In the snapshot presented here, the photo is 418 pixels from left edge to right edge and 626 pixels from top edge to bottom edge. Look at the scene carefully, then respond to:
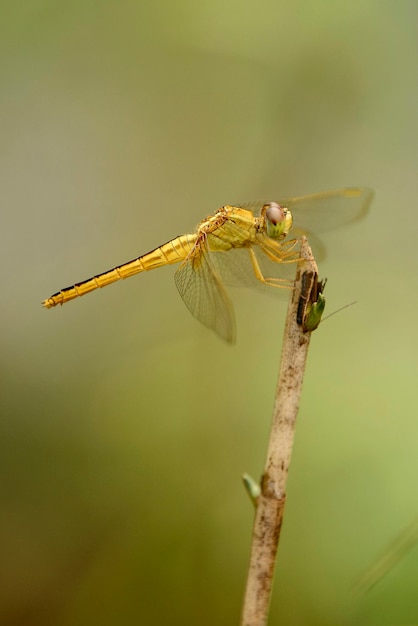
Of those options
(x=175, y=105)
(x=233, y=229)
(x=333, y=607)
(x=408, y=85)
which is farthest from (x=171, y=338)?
(x=408, y=85)

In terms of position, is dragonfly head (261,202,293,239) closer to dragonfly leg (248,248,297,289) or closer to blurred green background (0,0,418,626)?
dragonfly leg (248,248,297,289)

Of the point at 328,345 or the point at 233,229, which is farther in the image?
the point at 328,345

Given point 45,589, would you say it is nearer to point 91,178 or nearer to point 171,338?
point 171,338

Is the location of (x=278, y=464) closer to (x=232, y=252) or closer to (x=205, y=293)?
(x=205, y=293)

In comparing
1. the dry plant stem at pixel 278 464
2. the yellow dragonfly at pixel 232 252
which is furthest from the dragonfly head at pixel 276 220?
the dry plant stem at pixel 278 464

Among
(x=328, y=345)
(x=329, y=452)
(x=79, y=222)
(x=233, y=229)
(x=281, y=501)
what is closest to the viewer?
(x=281, y=501)

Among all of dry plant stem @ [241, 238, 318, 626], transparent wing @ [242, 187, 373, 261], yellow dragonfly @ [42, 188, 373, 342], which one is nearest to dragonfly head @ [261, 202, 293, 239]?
yellow dragonfly @ [42, 188, 373, 342]
